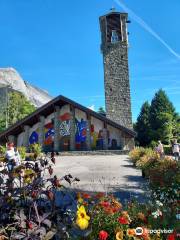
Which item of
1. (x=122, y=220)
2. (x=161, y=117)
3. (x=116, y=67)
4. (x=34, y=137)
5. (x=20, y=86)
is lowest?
(x=122, y=220)

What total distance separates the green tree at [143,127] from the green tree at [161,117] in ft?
2.64

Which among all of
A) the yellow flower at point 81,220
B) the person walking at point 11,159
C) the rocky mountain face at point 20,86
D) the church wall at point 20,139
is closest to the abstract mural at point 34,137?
the church wall at point 20,139

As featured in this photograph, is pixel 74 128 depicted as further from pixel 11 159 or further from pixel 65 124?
pixel 11 159

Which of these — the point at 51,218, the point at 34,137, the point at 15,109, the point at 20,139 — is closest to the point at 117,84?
the point at 34,137

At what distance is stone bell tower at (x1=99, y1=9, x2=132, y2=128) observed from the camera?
3609 centimetres

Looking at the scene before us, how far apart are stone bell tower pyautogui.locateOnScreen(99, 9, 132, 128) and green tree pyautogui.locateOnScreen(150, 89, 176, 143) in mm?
11630

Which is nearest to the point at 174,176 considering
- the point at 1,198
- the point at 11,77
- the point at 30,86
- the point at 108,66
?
the point at 1,198

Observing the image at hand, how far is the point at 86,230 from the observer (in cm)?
335

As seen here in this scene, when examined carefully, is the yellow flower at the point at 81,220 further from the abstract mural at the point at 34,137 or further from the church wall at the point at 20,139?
the church wall at the point at 20,139

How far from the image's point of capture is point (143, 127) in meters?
48.8

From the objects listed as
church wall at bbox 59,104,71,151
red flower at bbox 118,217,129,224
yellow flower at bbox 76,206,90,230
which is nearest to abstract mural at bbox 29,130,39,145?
church wall at bbox 59,104,71,151

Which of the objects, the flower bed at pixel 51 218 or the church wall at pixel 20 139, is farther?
the church wall at pixel 20 139

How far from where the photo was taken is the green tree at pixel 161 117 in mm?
45625

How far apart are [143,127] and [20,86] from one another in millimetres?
41458
